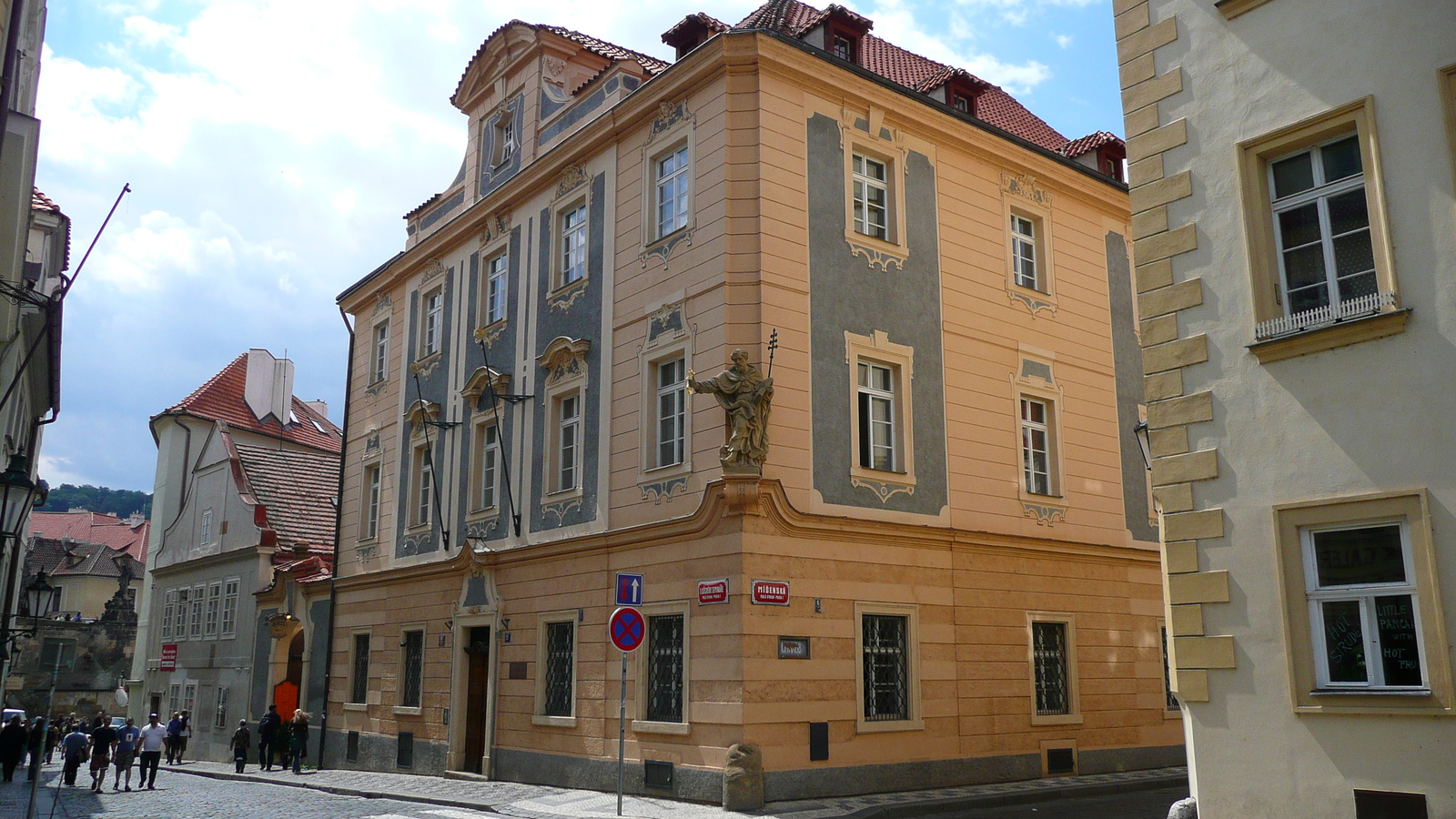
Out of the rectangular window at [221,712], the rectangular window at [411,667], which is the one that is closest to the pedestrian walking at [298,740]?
the rectangular window at [411,667]

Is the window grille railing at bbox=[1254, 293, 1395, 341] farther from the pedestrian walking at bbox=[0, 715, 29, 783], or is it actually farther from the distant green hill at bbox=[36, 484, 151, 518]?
the distant green hill at bbox=[36, 484, 151, 518]

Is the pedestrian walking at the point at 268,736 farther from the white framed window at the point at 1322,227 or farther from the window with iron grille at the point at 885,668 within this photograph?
the white framed window at the point at 1322,227

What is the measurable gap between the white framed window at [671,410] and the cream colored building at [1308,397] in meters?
8.93

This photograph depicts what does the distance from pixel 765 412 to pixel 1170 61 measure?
25.2 feet

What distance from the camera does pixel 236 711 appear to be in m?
31.8

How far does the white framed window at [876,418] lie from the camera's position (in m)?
18.5

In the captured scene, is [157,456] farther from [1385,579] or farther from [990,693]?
[1385,579]

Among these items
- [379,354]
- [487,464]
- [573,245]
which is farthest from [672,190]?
[379,354]

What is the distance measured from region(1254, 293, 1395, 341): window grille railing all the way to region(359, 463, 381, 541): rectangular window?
22.6 metres

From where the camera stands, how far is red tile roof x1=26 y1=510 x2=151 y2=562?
91688mm

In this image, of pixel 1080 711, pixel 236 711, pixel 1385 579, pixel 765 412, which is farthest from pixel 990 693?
pixel 236 711

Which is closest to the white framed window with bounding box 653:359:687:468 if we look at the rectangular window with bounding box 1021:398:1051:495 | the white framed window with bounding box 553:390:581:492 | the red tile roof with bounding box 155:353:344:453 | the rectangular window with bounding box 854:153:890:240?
the white framed window with bounding box 553:390:581:492

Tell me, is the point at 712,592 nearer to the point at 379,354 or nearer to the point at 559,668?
the point at 559,668

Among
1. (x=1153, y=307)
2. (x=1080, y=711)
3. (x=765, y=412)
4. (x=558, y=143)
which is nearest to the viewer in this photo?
(x=1153, y=307)
